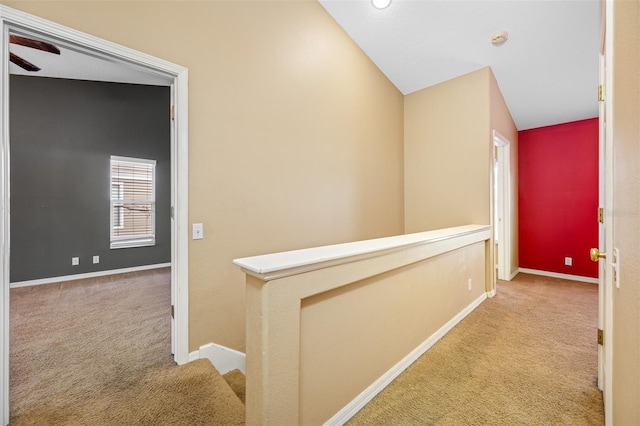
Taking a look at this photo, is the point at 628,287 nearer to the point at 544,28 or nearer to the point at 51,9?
the point at 51,9

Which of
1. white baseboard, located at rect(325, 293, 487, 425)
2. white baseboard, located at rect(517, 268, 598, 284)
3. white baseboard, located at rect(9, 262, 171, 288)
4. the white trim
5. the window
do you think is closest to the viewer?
white baseboard, located at rect(325, 293, 487, 425)

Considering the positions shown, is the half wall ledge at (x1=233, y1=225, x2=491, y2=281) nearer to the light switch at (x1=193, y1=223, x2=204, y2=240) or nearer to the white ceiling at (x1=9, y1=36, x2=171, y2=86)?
the light switch at (x1=193, y1=223, x2=204, y2=240)

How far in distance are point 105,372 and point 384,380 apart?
1.88m

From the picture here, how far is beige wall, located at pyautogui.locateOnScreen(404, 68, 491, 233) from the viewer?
10.7ft

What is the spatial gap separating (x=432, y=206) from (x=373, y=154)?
3.74ft

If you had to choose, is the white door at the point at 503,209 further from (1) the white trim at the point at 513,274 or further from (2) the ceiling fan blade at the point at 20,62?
(2) the ceiling fan blade at the point at 20,62

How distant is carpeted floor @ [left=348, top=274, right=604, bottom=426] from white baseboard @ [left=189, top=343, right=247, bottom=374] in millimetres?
1052

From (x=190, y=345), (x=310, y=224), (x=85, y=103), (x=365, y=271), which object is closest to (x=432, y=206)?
(x=310, y=224)

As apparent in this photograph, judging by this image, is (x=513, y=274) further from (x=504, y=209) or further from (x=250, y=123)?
(x=250, y=123)

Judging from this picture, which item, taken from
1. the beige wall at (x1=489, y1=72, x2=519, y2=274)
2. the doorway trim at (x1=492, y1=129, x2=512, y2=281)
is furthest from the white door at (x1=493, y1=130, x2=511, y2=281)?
the beige wall at (x1=489, y1=72, x2=519, y2=274)

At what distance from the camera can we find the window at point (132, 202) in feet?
15.0

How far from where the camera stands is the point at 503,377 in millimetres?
1777

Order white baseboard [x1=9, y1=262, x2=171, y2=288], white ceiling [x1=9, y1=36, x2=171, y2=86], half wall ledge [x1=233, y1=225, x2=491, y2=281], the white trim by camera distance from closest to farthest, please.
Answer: half wall ledge [x1=233, y1=225, x2=491, y2=281] < white ceiling [x1=9, y1=36, x2=171, y2=86] < white baseboard [x1=9, y1=262, x2=171, y2=288] < the white trim

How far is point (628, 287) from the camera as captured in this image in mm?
770
